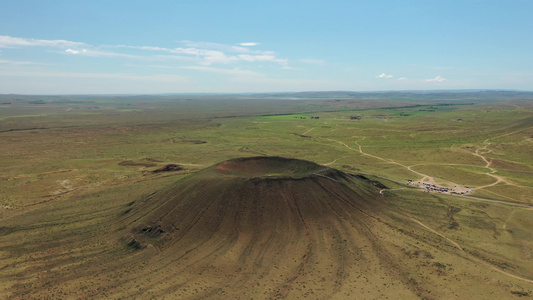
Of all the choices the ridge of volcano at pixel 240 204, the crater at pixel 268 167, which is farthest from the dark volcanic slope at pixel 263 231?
the crater at pixel 268 167

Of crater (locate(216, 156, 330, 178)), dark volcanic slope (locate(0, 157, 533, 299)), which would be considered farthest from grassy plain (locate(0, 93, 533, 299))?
crater (locate(216, 156, 330, 178))

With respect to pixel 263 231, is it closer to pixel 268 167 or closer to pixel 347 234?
pixel 347 234

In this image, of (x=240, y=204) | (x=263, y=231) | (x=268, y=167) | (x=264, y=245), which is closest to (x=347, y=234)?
(x=263, y=231)

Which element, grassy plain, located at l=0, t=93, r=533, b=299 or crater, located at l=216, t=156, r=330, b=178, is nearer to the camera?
grassy plain, located at l=0, t=93, r=533, b=299

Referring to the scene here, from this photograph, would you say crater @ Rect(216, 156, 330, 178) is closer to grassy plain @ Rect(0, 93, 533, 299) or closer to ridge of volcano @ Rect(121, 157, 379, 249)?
ridge of volcano @ Rect(121, 157, 379, 249)

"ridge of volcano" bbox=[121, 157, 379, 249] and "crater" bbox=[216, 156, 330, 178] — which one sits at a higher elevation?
"crater" bbox=[216, 156, 330, 178]

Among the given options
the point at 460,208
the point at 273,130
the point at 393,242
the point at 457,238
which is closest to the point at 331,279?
the point at 393,242

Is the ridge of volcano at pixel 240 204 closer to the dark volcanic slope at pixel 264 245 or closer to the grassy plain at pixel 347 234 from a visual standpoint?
the dark volcanic slope at pixel 264 245

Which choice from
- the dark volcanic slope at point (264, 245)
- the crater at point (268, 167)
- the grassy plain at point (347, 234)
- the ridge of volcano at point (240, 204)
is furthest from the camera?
the crater at point (268, 167)

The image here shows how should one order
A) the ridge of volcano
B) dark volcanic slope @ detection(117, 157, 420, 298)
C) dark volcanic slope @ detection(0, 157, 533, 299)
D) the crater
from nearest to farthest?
1. dark volcanic slope @ detection(0, 157, 533, 299)
2. dark volcanic slope @ detection(117, 157, 420, 298)
3. the ridge of volcano
4. the crater

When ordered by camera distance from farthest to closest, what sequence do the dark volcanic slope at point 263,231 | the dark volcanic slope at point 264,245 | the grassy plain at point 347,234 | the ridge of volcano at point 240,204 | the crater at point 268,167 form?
1. the crater at point 268,167
2. the ridge of volcano at point 240,204
3. the dark volcanic slope at point 263,231
4. the grassy plain at point 347,234
5. the dark volcanic slope at point 264,245

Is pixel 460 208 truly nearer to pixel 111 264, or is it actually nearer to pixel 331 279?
pixel 331 279
